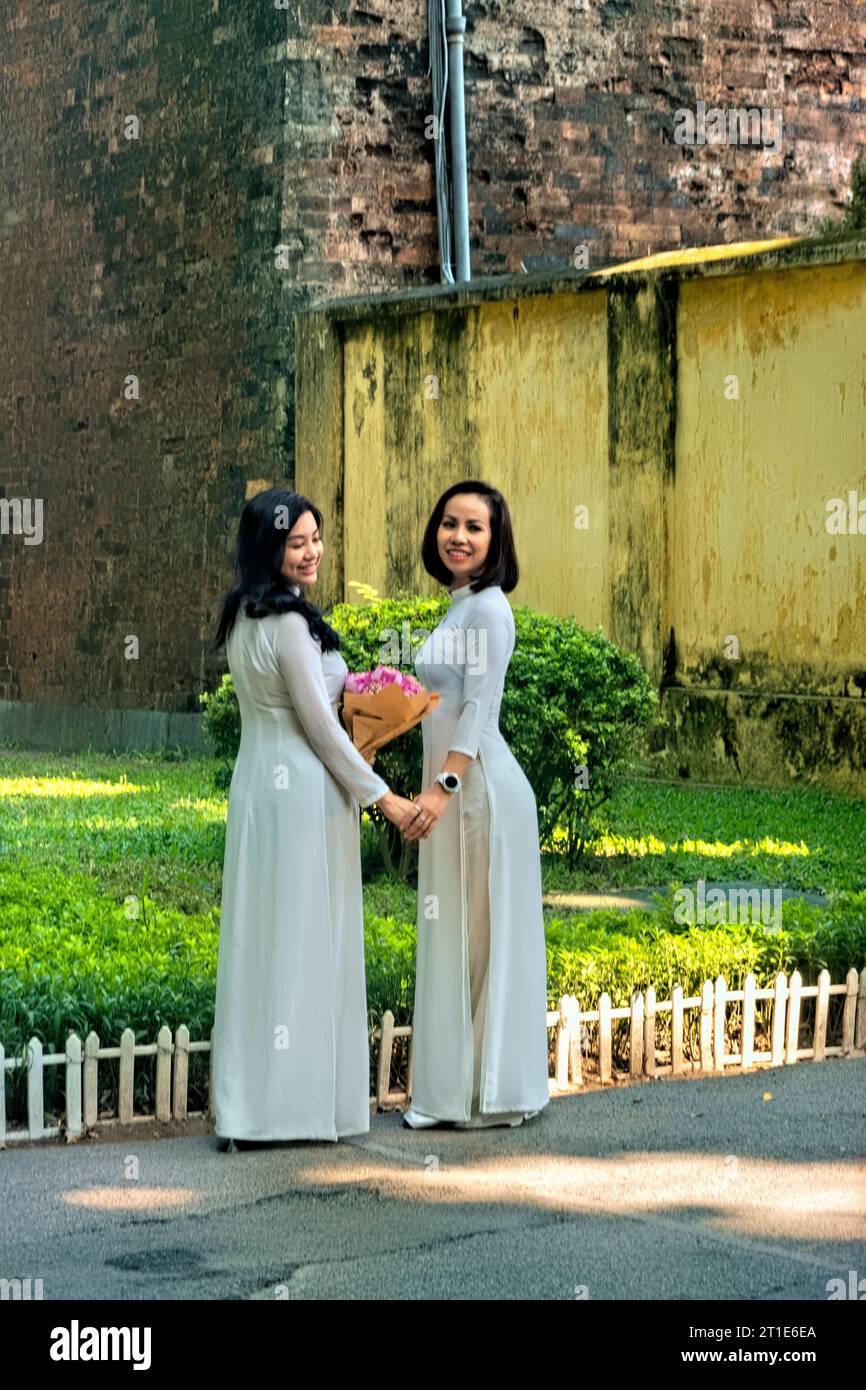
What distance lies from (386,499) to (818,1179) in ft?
34.9

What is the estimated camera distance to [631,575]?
14.1m

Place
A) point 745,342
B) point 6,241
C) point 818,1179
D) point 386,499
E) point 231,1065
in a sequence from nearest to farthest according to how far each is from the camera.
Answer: point 818,1179 < point 231,1065 < point 745,342 < point 386,499 < point 6,241

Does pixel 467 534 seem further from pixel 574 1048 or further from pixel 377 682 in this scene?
pixel 574 1048

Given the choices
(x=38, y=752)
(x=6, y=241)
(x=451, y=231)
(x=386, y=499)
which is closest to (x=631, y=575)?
(x=386, y=499)

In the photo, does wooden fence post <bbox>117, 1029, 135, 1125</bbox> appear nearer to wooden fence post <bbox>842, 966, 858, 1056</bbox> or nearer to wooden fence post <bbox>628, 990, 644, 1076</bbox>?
→ wooden fence post <bbox>628, 990, 644, 1076</bbox>

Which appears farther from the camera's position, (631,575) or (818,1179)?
(631,575)

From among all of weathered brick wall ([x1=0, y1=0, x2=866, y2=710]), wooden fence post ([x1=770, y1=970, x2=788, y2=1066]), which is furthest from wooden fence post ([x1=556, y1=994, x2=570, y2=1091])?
weathered brick wall ([x1=0, y1=0, x2=866, y2=710])

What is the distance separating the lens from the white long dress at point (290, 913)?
6016mm

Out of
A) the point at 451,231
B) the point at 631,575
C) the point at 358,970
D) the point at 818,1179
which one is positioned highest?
the point at 451,231

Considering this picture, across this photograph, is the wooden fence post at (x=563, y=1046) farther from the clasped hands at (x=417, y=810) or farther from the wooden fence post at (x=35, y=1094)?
the wooden fence post at (x=35, y=1094)

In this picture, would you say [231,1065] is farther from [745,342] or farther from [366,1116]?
[745,342]

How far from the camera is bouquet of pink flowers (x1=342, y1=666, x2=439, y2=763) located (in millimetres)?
6234

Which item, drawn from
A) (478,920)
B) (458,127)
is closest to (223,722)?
(478,920)

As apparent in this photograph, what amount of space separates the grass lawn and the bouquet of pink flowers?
1046mm
